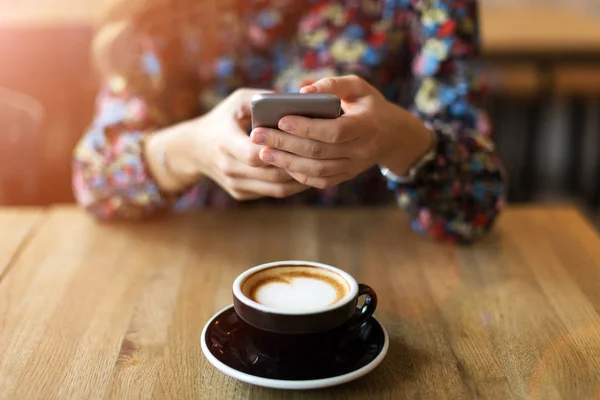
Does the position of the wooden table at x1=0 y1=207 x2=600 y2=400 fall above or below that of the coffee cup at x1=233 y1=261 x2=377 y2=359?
below

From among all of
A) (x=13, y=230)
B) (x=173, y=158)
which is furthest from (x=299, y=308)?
(x=13, y=230)

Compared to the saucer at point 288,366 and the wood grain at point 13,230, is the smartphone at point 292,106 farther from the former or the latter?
the wood grain at point 13,230

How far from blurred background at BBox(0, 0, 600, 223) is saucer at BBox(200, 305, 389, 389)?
1.62 m

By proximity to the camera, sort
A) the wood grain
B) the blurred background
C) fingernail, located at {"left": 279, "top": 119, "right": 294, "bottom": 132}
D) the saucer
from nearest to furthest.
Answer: the saucer → fingernail, located at {"left": 279, "top": 119, "right": 294, "bottom": 132} → the wood grain → the blurred background

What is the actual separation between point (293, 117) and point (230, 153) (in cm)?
14

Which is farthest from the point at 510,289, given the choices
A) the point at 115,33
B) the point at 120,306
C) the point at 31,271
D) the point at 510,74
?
the point at 510,74

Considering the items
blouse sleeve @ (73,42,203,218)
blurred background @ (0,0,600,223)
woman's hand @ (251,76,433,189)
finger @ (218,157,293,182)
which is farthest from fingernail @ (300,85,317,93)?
blurred background @ (0,0,600,223)

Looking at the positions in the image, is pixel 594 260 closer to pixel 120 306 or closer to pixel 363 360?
pixel 363 360

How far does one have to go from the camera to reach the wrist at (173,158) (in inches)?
35.7

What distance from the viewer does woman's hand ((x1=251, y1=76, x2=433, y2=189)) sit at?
0.71 meters

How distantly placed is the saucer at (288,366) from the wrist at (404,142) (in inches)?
10.5

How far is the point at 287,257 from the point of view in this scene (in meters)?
0.90

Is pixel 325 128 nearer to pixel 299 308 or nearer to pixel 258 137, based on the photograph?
pixel 258 137

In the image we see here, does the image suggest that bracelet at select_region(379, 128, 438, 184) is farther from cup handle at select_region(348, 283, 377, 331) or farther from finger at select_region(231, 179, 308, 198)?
cup handle at select_region(348, 283, 377, 331)
